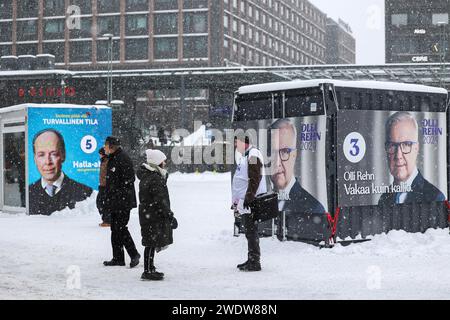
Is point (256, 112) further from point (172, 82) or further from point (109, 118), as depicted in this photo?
point (172, 82)

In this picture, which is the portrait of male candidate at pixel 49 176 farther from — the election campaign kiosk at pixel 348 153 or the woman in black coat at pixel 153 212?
the woman in black coat at pixel 153 212

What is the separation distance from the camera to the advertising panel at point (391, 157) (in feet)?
36.3

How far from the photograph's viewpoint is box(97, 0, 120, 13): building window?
314ft

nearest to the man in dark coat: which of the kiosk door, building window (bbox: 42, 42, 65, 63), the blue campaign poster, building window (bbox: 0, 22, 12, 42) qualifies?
the blue campaign poster

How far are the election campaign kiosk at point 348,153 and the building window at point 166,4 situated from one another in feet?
272

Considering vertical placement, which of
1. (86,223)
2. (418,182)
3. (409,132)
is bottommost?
(86,223)

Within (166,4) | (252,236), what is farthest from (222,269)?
(166,4)

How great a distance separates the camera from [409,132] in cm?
1191

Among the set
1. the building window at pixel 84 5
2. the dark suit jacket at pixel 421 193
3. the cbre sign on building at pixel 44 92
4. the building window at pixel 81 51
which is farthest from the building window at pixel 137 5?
the dark suit jacket at pixel 421 193

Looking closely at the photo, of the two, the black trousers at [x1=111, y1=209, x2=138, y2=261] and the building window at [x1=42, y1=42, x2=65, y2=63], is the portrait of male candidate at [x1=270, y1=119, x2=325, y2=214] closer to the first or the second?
the black trousers at [x1=111, y1=209, x2=138, y2=261]

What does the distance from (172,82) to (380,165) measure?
5344 centimetres

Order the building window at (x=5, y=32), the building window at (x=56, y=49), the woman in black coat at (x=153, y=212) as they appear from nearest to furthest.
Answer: the woman in black coat at (x=153, y=212), the building window at (x=56, y=49), the building window at (x=5, y=32)

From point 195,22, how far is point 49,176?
77.7m
